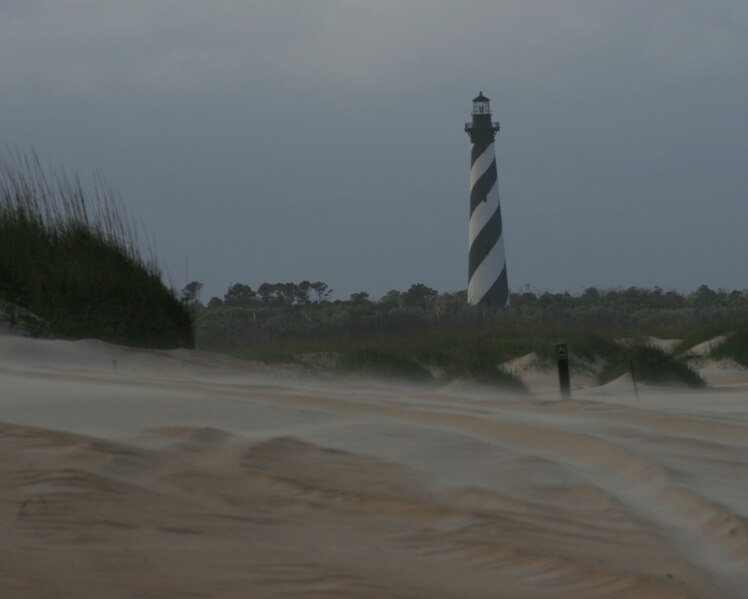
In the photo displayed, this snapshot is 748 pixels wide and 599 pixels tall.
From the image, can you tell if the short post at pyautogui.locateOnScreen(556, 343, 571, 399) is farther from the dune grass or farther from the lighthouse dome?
the lighthouse dome

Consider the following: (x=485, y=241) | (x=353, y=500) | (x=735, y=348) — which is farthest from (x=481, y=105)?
(x=353, y=500)

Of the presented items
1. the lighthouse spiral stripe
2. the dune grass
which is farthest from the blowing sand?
the lighthouse spiral stripe

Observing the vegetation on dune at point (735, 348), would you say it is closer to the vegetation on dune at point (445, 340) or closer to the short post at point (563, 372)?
the vegetation on dune at point (445, 340)

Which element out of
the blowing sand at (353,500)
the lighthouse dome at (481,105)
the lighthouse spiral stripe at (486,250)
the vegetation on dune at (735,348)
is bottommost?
the blowing sand at (353,500)

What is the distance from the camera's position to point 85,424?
4.06m

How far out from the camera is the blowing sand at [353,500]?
91.5 inches

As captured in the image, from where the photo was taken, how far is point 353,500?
10.1ft

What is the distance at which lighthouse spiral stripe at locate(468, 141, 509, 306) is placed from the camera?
95.3 feet

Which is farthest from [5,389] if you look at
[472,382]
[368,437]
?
[472,382]

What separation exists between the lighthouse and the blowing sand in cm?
2379

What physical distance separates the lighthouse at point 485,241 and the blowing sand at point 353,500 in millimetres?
23787

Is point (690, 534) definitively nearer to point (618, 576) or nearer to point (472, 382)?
point (618, 576)

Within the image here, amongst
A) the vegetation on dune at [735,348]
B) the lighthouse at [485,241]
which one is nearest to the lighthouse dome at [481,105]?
the lighthouse at [485,241]

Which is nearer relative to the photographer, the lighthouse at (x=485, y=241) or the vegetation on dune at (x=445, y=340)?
the vegetation on dune at (x=445, y=340)
